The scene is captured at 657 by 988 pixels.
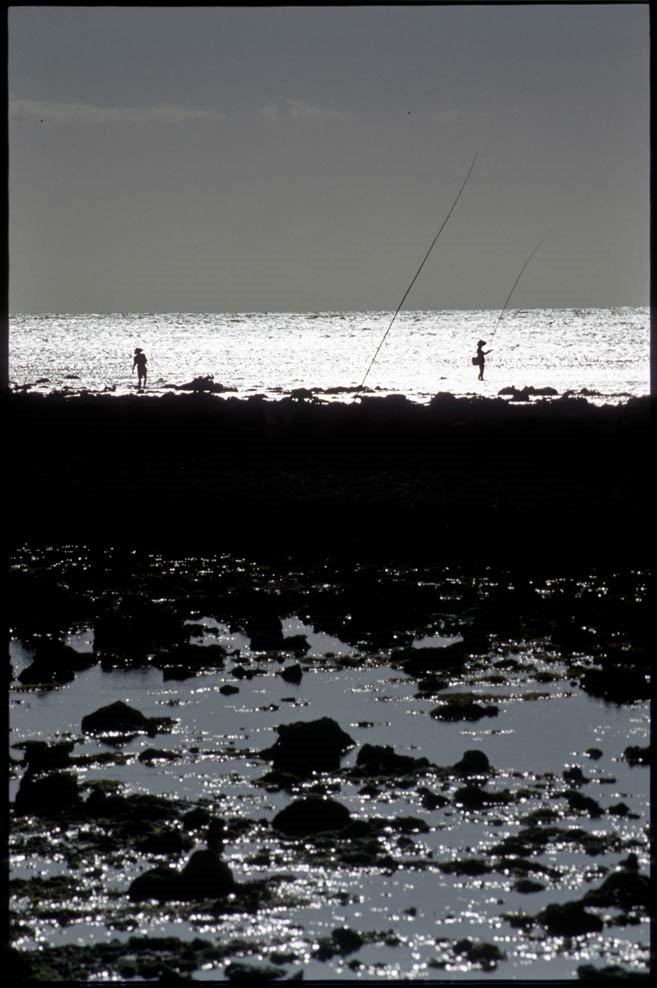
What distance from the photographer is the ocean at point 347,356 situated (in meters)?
66.6

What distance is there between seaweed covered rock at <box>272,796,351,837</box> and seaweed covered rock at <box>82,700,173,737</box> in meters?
2.26

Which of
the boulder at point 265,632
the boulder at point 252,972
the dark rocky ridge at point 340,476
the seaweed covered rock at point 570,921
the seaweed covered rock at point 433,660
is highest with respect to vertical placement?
the dark rocky ridge at point 340,476

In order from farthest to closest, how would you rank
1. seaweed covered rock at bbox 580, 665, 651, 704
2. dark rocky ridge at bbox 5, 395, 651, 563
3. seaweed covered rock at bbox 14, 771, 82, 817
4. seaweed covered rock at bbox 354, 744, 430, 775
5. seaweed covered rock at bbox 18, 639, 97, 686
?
dark rocky ridge at bbox 5, 395, 651, 563 < seaweed covered rock at bbox 18, 639, 97, 686 < seaweed covered rock at bbox 580, 665, 651, 704 < seaweed covered rock at bbox 354, 744, 430, 775 < seaweed covered rock at bbox 14, 771, 82, 817

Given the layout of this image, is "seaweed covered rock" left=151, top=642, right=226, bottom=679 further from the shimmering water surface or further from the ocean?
the ocean

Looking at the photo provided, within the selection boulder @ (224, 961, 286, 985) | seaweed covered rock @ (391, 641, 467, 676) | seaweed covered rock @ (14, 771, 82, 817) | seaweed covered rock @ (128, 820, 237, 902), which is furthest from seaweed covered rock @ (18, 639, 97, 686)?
boulder @ (224, 961, 286, 985)

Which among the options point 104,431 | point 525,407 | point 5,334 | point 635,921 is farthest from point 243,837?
point 525,407

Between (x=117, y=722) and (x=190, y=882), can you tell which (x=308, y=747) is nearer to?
(x=117, y=722)

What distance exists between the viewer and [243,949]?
612 cm

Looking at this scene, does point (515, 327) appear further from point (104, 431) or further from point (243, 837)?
point (243, 837)

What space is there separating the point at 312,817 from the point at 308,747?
4.19 ft

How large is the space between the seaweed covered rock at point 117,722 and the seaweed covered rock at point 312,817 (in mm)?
2259

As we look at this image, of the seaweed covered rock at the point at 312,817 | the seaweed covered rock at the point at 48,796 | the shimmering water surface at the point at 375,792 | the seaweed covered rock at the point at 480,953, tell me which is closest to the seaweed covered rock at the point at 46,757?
the shimmering water surface at the point at 375,792

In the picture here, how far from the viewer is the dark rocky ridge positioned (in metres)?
18.9

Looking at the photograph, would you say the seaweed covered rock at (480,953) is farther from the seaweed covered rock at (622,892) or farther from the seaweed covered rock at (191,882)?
the seaweed covered rock at (191,882)
